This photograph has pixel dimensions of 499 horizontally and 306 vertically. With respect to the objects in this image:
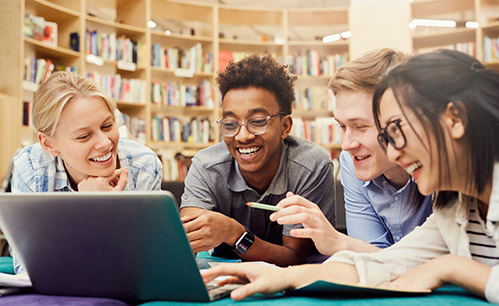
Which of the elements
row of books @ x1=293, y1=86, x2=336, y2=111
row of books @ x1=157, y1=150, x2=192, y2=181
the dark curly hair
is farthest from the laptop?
row of books @ x1=293, y1=86, x2=336, y2=111

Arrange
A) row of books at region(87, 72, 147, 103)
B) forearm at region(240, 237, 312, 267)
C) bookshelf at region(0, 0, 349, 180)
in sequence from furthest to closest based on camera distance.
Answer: row of books at region(87, 72, 147, 103) → bookshelf at region(0, 0, 349, 180) → forearm at region(240, 237, 312, 267)

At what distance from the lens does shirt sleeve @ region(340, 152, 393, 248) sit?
5.33 ft

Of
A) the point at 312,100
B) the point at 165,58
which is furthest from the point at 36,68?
the point at 312,100

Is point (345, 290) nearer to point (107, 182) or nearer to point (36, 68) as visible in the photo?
point (107, 182)

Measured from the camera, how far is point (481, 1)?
497 centimetres

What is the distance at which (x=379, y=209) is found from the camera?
1589 millimetres

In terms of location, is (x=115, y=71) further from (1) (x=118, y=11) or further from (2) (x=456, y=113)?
(2) (x=456, y=113)

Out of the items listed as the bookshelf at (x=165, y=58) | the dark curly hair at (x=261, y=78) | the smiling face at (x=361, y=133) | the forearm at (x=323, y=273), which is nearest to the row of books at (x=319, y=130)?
the bookshelf at (x=165, y=58)

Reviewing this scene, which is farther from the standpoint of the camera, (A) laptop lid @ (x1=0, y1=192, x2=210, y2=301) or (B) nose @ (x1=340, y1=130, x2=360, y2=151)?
(B) nose @ (x1=340, y1=130, x2=360, y2=151)

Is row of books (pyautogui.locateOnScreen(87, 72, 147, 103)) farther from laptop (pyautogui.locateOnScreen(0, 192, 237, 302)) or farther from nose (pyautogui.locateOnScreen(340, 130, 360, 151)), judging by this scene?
laptop (pyautogui.locateOnScreen(0, 192, 237, 302))

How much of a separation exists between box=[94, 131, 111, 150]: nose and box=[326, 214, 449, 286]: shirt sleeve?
93cm

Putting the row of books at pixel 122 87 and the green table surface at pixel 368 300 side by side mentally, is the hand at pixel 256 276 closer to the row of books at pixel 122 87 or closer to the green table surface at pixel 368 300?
the green table surface at pixel 368 300

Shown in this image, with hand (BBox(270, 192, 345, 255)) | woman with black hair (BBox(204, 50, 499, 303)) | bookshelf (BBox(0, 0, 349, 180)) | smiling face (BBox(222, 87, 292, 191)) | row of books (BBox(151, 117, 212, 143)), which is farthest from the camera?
row of books (BBox(151, 117, 212, 143))

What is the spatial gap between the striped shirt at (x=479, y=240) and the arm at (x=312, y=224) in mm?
366
